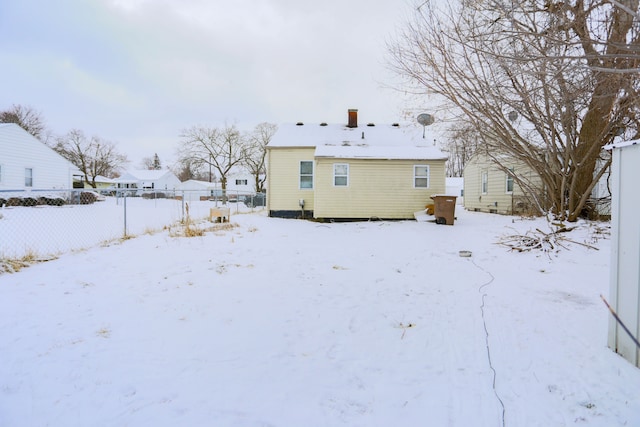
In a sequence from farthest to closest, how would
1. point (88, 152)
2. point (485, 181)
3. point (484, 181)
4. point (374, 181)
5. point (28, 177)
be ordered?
point (88, 152), point (28, 177), point (484, 181), point (485, 181), point (374, 181)

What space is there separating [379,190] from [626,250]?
1101 cm

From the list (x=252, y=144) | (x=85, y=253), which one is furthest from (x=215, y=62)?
(x=252, y=144)

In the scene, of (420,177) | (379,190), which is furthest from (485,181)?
(379,190)

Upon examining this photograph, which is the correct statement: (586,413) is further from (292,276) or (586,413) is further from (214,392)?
(292,276)

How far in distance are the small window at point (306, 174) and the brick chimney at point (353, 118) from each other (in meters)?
3.51

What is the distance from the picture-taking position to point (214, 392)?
7.09 feet

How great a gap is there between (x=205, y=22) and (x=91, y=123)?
4644 cm

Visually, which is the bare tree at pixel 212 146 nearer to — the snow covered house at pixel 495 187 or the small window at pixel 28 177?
the small window at pixel 28 177

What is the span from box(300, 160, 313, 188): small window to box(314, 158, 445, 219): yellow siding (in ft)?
3.43

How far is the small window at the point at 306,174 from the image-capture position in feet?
46.9

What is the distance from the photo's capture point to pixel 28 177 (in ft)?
67.7

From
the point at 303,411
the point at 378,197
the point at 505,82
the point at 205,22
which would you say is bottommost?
the point at 303,411

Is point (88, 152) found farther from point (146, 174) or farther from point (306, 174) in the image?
point (306, 174)

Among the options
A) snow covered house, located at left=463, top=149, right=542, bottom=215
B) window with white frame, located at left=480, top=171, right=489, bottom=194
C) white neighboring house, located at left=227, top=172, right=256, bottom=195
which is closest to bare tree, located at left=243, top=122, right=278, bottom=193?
white neighboring house, located at left=227, top=172, right=256, bottom=195
